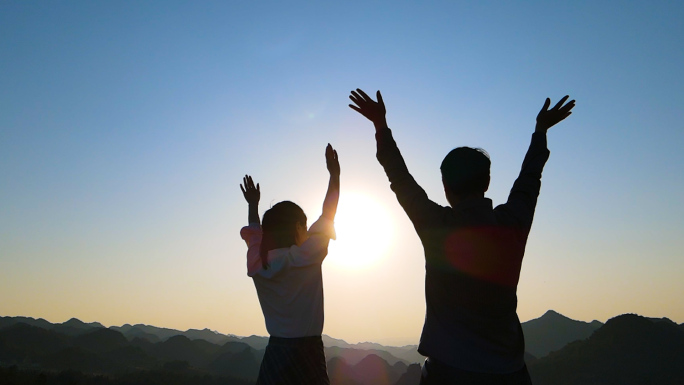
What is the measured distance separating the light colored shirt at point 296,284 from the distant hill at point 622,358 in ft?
281

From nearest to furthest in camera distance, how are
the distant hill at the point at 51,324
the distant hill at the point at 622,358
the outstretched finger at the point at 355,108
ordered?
1. the outstretched finger at the point at 355,108
2. the distant hill at the point at 622,358
3. the distant hill at the point at 51,324

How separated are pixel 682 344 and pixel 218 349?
367ft

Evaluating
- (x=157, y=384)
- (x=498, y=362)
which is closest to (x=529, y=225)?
(x=498, y=362)

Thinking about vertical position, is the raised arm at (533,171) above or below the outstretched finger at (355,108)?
below

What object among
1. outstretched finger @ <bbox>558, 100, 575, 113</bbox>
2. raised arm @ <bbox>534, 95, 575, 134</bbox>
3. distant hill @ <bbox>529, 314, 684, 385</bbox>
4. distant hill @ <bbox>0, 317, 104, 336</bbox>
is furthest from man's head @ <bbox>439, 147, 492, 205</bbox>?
distant hill @ <bbox>0, 317, 104, 336</bbox>

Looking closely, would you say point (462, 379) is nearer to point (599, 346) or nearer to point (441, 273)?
point (441, 273)

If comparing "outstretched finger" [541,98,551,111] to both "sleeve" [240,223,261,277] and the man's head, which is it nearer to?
the man's head

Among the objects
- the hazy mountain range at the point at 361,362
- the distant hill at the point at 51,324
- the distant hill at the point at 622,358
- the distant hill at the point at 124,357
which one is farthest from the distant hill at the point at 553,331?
the distant hill at the point at 51,324

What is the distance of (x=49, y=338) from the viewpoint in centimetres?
11075

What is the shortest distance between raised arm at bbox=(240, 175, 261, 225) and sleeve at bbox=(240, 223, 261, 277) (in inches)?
8.5

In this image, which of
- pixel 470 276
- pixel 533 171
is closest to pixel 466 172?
pixel 533 171

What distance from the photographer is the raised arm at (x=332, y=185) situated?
5094 millimetres

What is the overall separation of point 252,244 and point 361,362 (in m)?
117

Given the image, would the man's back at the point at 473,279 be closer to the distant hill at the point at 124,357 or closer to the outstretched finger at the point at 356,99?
the outstretched finger at the point at 356,99
